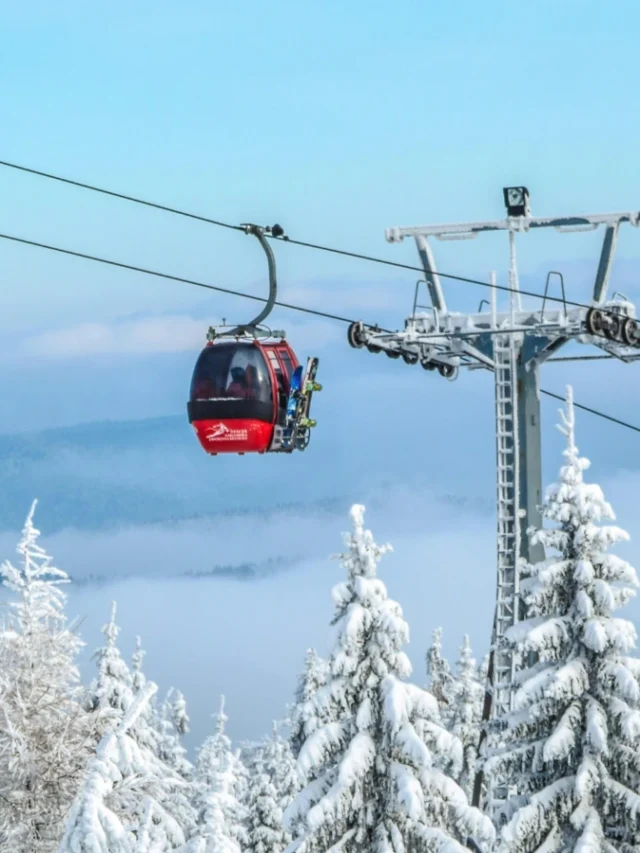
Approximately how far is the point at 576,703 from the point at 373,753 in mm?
3351

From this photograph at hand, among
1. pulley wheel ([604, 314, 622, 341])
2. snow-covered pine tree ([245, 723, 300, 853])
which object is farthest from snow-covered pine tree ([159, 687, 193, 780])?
pulley wheel ([604, 314, 622, 341])

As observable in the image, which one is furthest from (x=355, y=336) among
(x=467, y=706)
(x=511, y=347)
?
(x=467, y=706)

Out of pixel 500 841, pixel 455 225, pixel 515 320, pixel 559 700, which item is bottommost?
pixel 500 841

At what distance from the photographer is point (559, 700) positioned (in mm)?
24516

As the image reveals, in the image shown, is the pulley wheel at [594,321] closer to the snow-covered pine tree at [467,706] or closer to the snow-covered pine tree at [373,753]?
the snow-covered pine tree at [373,753]

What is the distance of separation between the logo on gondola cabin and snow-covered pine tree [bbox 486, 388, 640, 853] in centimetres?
605

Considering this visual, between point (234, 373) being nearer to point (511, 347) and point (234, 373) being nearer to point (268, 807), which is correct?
point (511, 347)

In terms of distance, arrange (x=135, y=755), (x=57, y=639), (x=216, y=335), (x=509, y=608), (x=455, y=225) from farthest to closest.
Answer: (x=455, y=225)
(x=509, y=608)
(x=216, y=335)
(x=57, y=639)
(x=135, y=755)

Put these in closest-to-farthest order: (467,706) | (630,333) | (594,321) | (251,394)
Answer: (251,394) < (630,333) < (594,321) < (467,706)

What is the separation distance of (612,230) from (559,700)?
13379 millimetres

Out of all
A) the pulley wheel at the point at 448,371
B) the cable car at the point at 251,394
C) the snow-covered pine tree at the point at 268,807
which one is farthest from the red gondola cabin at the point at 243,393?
the snow-covered pine tree at the point at 268,807

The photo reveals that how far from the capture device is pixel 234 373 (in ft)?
92.4

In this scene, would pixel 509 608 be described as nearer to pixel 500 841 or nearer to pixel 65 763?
pixel 500 841

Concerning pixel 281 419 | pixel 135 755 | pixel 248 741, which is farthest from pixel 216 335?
pixel 248 741
